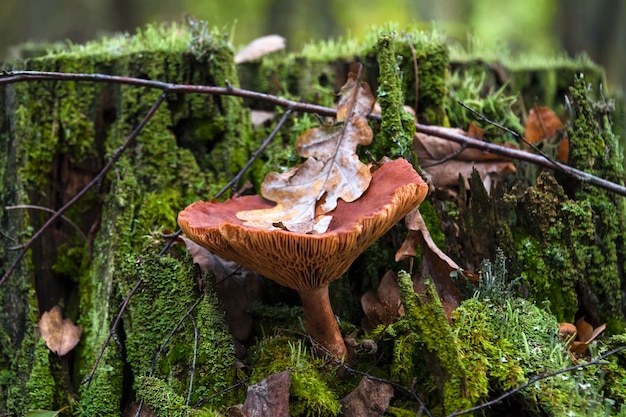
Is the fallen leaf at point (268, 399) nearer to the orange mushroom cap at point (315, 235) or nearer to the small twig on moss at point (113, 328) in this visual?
the orange mushroom cap at point (315, 235)

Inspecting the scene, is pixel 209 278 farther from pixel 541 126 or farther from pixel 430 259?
pixel 541 126

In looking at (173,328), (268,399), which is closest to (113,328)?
(173,328)

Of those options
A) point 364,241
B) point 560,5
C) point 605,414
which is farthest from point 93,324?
point 560,5

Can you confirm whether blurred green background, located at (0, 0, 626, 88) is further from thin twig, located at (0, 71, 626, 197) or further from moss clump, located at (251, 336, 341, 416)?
moss clump, located at (251, 336, 341, 416)

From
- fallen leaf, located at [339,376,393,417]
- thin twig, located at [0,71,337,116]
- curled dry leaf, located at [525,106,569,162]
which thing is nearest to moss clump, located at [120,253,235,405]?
fallen leaf, located at [339,376,393,417]

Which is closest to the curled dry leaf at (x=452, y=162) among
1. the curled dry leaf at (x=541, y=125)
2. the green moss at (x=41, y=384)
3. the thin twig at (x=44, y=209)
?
the curled dry leaf at (x=541, y=125)

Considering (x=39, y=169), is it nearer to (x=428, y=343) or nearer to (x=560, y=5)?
(x=428, y=343)
